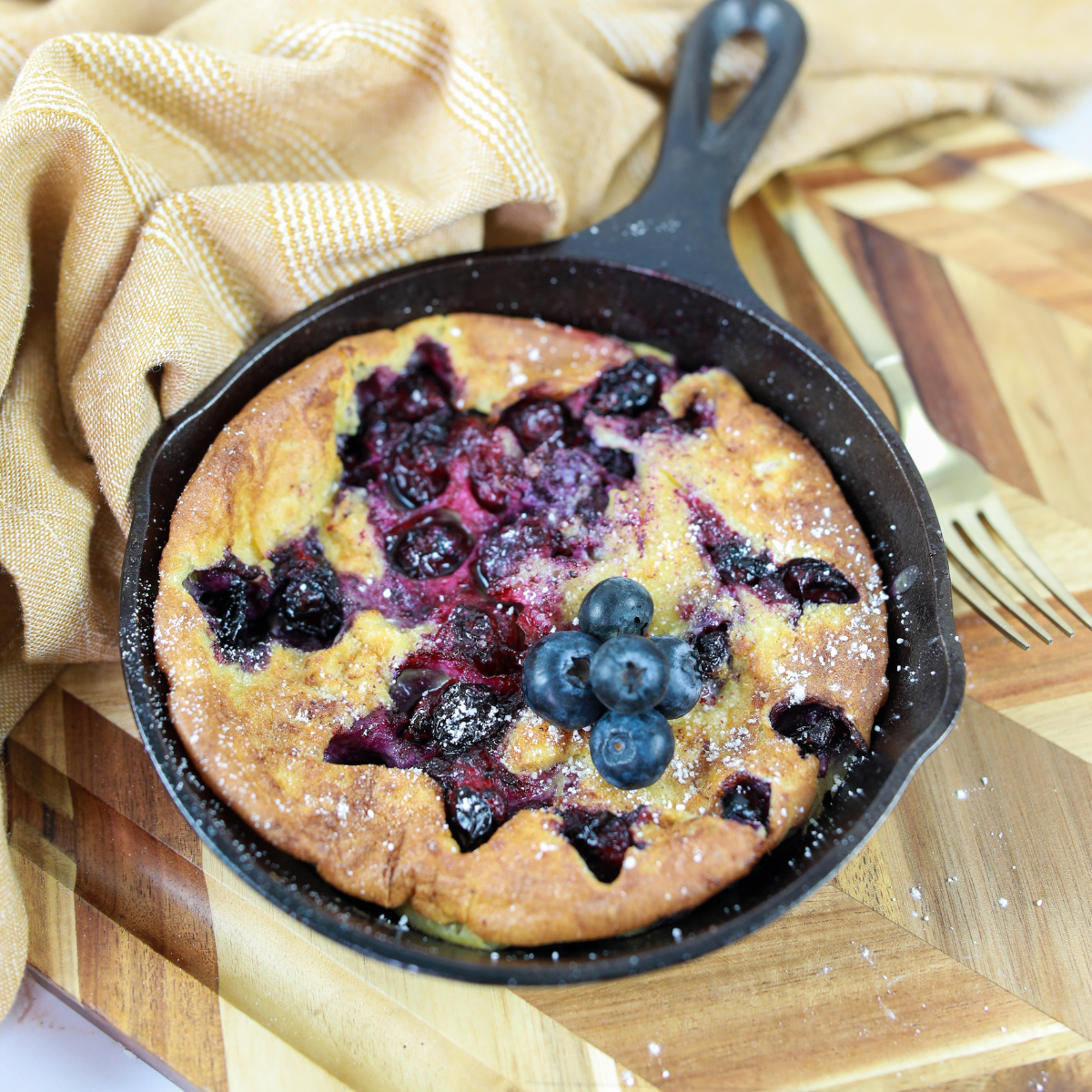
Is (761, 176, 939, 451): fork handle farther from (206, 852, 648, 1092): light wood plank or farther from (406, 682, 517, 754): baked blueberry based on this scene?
(206, 852, 648, 1092): light wood plank

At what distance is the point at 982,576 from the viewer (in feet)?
7.43

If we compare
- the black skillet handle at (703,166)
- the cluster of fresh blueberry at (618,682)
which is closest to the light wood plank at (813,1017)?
the cluster of fresh blueberry at (618,682)

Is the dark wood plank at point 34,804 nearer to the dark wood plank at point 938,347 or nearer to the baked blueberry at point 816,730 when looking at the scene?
the baked blueberry at point 816,730

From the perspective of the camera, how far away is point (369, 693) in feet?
6.38

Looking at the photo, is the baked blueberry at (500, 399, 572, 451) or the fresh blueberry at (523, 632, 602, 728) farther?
the baked blueberry at (500, 399, 572, 451)

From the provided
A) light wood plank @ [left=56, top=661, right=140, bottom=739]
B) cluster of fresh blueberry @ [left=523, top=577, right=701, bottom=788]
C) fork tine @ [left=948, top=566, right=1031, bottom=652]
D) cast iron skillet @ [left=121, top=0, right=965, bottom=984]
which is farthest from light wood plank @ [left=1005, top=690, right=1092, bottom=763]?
light wood plank @ [left=56, top=661, right=140, bottom=739]

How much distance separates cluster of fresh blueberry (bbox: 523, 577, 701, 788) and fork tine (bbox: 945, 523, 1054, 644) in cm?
85

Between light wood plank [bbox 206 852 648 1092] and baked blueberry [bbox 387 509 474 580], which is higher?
baked blueberry [bbox 387 509 474 580]

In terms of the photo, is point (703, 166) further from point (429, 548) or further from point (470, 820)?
point (470, 820)

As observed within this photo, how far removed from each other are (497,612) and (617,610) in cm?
33

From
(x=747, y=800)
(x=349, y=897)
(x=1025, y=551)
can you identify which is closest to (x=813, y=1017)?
(x=747, y=800)

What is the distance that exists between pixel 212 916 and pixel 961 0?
125 inches

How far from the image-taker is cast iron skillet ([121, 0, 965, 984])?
166cm

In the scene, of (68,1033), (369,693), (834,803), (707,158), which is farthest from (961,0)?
(68,1033)
